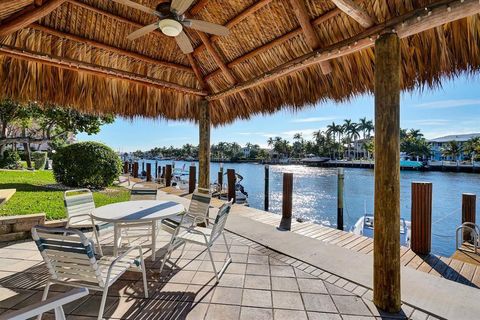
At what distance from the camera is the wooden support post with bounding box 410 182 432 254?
12.3 ft

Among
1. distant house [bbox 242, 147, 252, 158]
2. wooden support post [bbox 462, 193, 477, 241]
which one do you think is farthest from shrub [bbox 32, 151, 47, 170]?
distant house [bbox 242, 147, 252, 158]

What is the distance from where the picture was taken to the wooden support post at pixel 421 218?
12.3 ft

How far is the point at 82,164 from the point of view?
26.1ft

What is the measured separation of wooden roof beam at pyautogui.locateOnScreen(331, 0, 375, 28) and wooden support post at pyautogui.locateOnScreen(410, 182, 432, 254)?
2.71m

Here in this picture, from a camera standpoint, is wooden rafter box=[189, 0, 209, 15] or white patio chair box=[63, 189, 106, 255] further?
wooden rafter box=[189, 0, 209, 15]

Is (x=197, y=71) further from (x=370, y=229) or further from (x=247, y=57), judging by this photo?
(x=370, y=229)

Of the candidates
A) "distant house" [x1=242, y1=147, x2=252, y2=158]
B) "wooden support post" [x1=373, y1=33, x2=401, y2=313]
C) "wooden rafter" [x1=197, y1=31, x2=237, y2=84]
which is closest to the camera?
"wooden support post" [x1=373, y1=33, x2=401, y2=313]

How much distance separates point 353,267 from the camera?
10.1 ft

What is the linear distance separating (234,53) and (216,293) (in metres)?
3.52

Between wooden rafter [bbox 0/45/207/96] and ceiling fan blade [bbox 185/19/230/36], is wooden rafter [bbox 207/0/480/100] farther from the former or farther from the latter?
wooden rafter [bbox 0/45/207/96]

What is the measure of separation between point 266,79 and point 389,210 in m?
2.44

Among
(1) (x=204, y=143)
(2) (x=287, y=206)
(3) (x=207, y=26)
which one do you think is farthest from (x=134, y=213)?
(2) (x=287, y=206)

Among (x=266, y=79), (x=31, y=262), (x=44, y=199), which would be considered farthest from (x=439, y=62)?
(x=44, y=199)

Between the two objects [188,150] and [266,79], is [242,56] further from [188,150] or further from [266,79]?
[188,150]
